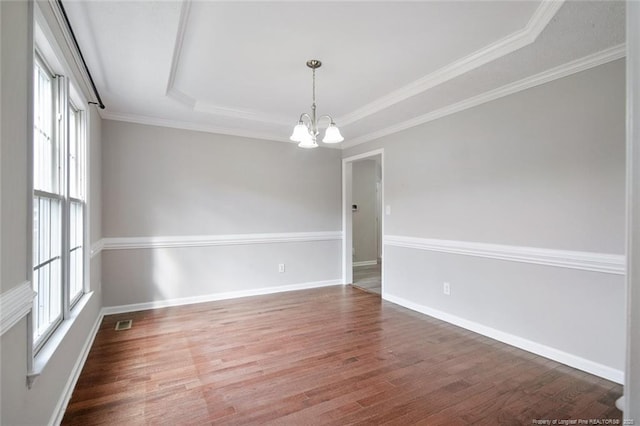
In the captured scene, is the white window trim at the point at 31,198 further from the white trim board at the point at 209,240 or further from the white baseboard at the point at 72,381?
the white trim board at the point at 209,240

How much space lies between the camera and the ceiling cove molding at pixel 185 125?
12.4ft

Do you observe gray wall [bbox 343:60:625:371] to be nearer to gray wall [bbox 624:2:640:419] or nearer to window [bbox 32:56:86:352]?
gray wall [bbox 624:2:640:419]

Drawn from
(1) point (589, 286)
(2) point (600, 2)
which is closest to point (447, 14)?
(2) point (600, 2)

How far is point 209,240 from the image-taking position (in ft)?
14.2

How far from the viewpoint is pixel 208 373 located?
2422 millimetres

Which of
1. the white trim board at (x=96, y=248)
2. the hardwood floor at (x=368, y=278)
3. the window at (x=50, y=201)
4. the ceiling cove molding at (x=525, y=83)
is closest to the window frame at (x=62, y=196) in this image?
the window at (x=50, y=201)

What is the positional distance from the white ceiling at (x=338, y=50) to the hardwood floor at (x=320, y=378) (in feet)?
7.87

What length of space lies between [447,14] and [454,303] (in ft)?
9.11

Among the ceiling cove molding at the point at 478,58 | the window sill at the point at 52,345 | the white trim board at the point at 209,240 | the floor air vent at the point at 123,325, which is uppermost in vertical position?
the ceiling cove molding at the point at 478,58

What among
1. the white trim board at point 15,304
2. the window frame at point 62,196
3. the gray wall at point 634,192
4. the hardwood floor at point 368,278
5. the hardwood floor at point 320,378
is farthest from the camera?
the hardwood floor at point 368,278

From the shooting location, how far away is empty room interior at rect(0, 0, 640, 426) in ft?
6.03

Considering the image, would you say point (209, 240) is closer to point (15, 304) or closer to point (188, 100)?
point (188, 100)

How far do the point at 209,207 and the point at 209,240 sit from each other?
1.48ft

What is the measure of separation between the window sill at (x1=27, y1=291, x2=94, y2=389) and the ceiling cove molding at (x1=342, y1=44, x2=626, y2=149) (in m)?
3.85
